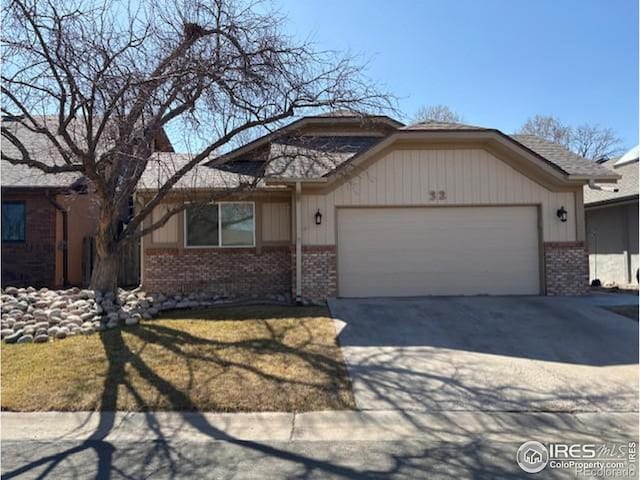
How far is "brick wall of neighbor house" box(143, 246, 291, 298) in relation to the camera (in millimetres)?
12414

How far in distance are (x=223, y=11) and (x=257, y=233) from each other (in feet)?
18.2

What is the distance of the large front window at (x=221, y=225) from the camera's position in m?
12.7

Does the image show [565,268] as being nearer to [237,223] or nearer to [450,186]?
[450,186]

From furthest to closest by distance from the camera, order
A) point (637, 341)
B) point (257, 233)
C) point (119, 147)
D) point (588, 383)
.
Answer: point (257, 233) → point (119, 147) → point (637, 341) → point (588, 383)

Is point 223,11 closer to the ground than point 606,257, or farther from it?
farther from it

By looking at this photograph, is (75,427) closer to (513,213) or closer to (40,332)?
(40,332)

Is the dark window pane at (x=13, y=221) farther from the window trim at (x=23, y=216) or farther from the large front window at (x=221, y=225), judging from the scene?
the large front window at (x=221, y=225)

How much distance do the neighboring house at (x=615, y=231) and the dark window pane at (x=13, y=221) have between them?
19.0 m

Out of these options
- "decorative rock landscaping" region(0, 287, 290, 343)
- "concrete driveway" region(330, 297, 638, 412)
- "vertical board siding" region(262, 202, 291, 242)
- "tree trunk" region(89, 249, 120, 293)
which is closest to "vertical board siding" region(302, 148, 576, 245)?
"vertical board siding" region(262, 202, 291, 242)

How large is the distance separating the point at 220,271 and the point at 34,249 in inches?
269

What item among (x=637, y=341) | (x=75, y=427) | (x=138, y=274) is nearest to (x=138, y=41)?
(x=75, y=427)

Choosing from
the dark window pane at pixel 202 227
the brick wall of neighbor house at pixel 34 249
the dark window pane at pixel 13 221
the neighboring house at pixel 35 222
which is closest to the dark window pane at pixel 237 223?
the dark window pane at pixel 202 227

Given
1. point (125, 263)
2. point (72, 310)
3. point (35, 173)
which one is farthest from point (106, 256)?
point (35, 173)

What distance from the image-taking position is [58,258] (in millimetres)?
15000
